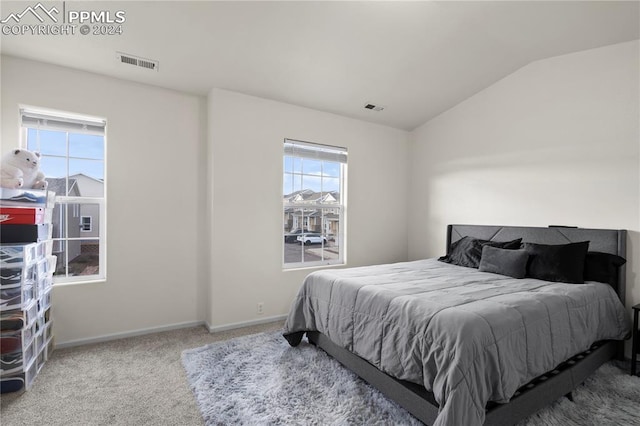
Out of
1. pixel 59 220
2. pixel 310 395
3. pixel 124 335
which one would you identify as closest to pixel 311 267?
pixel 310 395

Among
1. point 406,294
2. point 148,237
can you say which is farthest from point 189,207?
point 406,294

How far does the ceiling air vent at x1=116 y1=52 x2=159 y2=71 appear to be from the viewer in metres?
2.61

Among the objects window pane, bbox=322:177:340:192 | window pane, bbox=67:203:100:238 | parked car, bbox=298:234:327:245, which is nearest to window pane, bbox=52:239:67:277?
window pane, bbox=67:203:100:238

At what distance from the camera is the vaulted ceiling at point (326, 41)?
232 centimetres

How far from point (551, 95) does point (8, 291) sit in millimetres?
4902

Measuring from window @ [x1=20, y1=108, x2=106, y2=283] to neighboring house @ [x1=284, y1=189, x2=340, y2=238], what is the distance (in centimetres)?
192

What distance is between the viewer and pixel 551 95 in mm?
3152

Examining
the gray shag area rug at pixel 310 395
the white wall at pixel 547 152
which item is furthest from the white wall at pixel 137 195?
the white wall at pixel 547 152

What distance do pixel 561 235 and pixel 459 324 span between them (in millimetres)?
2183

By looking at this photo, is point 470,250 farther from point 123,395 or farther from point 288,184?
point 123,395

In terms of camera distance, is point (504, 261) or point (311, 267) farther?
point (311, 267)

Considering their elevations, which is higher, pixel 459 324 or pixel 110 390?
pixel 459 324

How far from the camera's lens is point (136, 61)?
2.69 m

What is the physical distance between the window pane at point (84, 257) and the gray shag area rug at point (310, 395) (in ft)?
4.27
